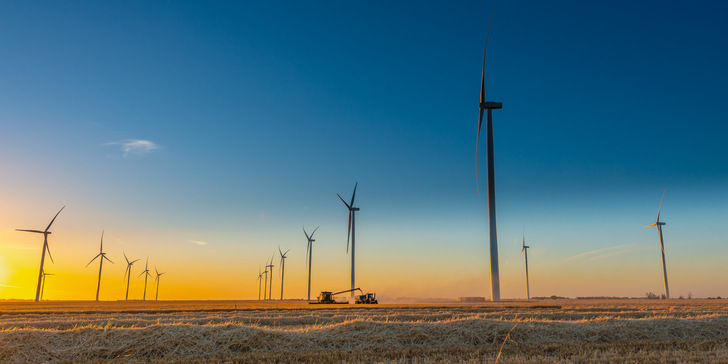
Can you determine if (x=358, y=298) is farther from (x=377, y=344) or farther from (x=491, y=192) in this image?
(x=377, y=344)

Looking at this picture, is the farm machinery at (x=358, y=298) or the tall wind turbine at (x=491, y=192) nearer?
the tall wind turbine at (x=491, y=192)

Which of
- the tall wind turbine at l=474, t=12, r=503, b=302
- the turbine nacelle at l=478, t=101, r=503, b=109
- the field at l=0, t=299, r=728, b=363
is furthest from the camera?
the turbine nacelle at l=478, t=101, r=503, b=109

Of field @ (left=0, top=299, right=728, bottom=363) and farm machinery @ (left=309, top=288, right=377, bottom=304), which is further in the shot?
farm machinery @ (left=309, top=288, right=377, bottom=304)

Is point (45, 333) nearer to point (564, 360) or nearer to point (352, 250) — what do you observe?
point (564, 360)

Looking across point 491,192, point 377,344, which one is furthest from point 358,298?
point 377,344

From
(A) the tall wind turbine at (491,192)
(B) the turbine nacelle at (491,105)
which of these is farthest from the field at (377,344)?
(B) the turbine nacelle at (491,105)

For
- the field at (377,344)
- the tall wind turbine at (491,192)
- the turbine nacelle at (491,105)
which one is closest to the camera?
the field at (377,344)

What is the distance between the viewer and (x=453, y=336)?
59.3 ft

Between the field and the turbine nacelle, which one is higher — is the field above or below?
below

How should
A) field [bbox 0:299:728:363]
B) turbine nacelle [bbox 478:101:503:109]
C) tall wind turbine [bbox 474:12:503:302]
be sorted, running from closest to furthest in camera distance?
field [bbox 0:299:728:363] → tall wind turbine [bbox 474:12:503:302] → turbine nacelle [bbox 478:101:503:109]

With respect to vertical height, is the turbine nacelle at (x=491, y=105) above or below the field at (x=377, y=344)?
above

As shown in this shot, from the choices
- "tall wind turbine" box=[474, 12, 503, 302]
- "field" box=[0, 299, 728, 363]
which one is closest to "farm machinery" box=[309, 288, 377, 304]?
"tall wind turbine" box=[474, 12, 503, 302]

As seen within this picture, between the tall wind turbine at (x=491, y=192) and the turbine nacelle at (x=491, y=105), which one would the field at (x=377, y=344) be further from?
the turbine nacelle at (x=491, y=105)

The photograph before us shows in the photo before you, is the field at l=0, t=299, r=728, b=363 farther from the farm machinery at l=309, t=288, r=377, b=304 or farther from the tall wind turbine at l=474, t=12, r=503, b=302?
the farm machinery at l=309, t=288, r=377, b=304
